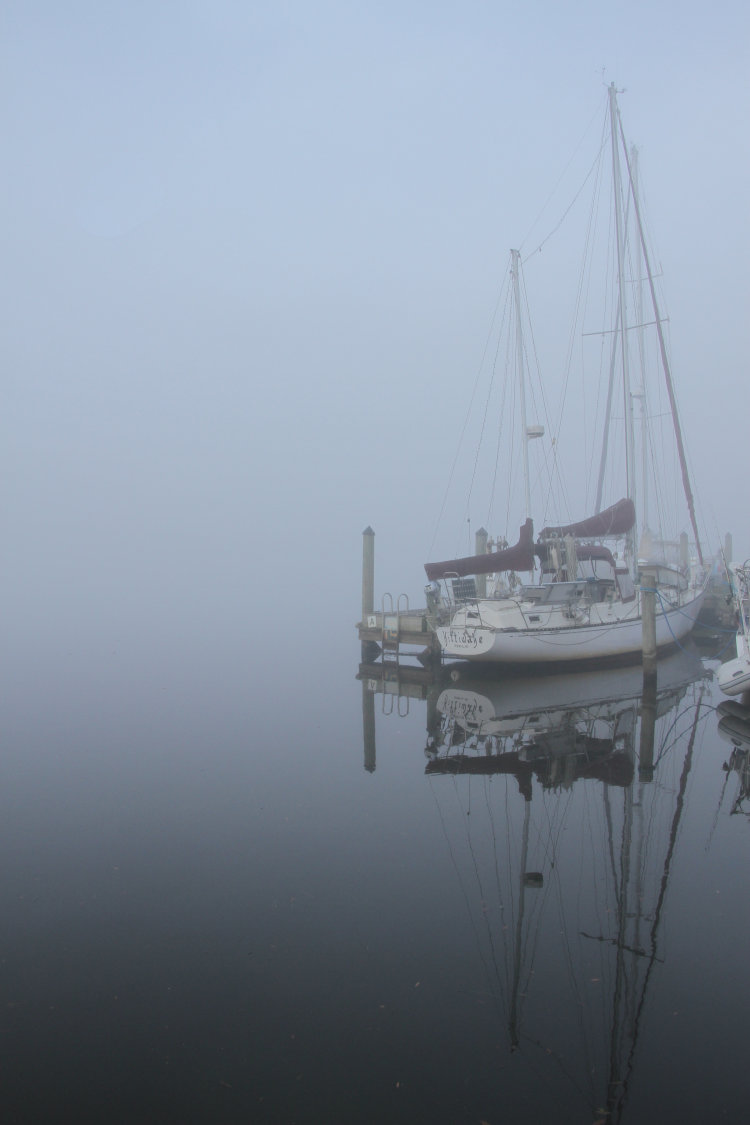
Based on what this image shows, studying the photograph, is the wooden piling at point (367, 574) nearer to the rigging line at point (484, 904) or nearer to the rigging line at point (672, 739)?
the rigging line at point (672, 739)

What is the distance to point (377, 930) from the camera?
8.45m

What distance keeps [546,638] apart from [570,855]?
14.8 meters

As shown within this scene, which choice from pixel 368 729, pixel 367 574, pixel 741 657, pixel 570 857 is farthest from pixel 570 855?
pixel 367 574

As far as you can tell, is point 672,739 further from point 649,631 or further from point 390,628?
point 390,628

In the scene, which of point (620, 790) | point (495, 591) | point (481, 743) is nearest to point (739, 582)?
point (495, 591)

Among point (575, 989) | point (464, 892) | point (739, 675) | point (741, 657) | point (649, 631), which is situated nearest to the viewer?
point (575, 989)

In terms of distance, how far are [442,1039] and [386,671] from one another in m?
23.4

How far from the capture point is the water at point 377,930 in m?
5.93

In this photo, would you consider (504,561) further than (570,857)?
Yes

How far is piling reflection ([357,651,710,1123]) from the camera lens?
6613 mm

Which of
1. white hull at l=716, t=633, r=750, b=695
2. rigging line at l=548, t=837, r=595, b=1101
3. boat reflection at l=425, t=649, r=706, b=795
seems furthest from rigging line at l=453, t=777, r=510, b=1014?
white hull at l=716, t=633, r=750, b=695

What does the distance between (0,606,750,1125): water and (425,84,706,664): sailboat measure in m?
6.87

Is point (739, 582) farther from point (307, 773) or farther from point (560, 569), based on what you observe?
point (307, 773)

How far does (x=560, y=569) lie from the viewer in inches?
1049
